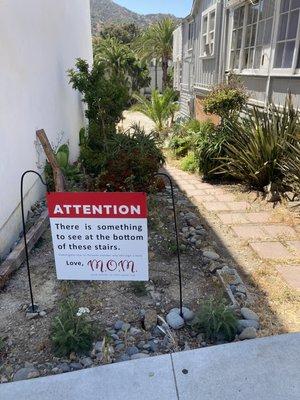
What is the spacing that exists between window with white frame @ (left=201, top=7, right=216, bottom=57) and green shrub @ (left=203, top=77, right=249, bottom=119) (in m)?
3.01

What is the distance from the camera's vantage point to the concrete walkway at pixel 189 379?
1881 mm

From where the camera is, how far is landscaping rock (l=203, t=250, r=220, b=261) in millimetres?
3311

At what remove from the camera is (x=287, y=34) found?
577 centimetres

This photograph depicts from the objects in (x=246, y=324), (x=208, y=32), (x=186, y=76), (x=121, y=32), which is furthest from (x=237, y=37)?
(x=121, y=32)

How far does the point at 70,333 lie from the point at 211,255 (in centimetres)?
166

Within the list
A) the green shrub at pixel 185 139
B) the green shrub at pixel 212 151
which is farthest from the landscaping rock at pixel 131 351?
the green shrub at pixel 185 139

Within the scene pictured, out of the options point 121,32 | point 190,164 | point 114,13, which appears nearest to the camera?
point 190,164

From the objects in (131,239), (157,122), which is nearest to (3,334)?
(131,239)

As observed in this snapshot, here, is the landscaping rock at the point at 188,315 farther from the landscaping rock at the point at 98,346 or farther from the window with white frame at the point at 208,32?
the window with white frame at the point at 208,32

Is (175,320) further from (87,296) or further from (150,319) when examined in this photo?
(87,296)

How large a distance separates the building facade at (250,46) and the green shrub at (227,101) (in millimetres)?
387

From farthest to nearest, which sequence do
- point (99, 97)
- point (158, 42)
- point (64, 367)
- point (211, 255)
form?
1. point (158, 42)
2. point (99, 97)
3. point (211, 255)
4. point (64, 367)

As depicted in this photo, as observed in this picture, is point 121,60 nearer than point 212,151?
No

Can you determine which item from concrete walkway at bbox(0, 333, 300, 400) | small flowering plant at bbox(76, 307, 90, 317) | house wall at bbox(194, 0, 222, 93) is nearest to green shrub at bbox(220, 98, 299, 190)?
concrete walkway at bbox(0, 333, 300, 400)
